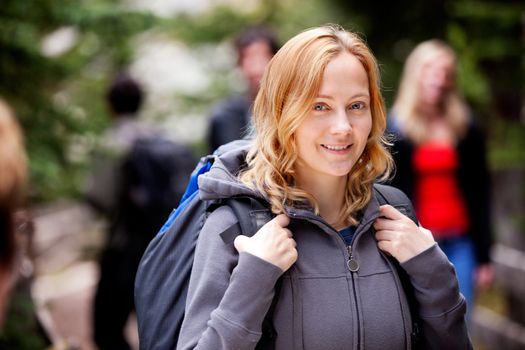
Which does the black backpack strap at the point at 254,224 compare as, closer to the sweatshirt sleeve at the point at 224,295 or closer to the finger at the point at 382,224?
the sweatshirt sleeve at the point at 224,295

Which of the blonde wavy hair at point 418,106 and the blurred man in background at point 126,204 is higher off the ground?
the blonde wavy hair at point 418,106

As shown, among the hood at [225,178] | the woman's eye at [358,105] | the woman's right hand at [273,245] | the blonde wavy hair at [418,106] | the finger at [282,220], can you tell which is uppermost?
the woman's eye at [358,105]

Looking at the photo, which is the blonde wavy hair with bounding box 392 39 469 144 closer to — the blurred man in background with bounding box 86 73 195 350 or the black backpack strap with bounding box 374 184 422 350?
the blurred man in background with bounding box 86 73 195 350

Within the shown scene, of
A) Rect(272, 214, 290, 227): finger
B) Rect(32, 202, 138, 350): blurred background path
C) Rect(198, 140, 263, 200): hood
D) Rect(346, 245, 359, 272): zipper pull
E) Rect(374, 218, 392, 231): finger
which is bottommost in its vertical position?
Rect(32, 202, 138, 350): blurred background path

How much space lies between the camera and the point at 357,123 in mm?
3021

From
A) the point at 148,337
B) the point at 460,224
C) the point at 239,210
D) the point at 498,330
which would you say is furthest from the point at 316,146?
the point at 498,330

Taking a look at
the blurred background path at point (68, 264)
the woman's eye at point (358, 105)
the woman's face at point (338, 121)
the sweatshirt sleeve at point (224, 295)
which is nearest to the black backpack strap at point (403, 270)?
the woman's face at point (338, 121)

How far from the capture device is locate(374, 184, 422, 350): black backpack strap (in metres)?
3.01

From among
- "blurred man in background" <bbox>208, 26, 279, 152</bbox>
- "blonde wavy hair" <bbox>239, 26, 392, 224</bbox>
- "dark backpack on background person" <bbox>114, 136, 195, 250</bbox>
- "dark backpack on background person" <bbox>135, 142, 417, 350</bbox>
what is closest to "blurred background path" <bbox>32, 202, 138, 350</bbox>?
"dark backpack on background person" <bbox>114, 136, 195, 250</bbox>

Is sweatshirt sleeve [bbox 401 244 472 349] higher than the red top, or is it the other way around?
sweatshirt sleeve [bbox 401 244 472 349]

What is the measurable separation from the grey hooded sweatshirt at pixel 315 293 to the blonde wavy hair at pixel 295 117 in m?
0.08

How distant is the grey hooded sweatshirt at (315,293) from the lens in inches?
109

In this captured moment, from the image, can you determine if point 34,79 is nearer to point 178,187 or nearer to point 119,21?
point 119,21

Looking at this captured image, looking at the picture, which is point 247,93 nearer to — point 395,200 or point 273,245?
point 395,200
